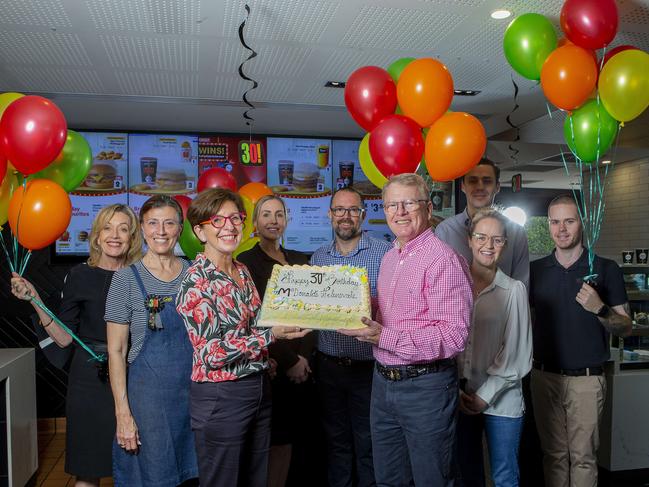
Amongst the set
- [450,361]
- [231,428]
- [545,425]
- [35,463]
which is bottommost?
[35,463]

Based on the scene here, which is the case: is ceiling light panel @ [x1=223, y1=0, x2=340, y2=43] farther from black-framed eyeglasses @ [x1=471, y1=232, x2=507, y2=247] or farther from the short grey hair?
black-framed eyeglasses @ [x1=471, y1=232, x2=507, y2=247]

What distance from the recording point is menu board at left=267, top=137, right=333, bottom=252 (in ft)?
16.6

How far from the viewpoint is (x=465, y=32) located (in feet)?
9.95

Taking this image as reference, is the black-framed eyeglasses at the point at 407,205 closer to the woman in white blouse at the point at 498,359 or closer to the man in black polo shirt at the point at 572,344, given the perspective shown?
the woman in white blouse at the point at 498,359

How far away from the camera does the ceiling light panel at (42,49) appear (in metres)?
3.00

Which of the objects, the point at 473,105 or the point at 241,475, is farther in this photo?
the point at 473,105

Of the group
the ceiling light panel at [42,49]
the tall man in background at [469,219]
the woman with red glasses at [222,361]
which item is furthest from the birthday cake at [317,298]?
the ceiling light panel at [42,49]

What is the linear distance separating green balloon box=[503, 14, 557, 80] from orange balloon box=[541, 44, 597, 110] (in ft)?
0.17

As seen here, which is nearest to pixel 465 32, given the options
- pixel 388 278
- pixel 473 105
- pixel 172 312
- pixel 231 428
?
pixel 473 105

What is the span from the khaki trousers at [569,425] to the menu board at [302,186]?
8.90 feet

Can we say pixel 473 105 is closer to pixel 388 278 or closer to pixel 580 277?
pixel 580 277

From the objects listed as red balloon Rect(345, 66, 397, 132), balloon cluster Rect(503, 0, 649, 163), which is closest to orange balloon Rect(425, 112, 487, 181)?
red balloon Rect(345, 66, 397, 132)

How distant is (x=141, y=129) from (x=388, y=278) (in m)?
3.63

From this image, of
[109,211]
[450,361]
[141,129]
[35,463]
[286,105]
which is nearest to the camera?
[450,361]
